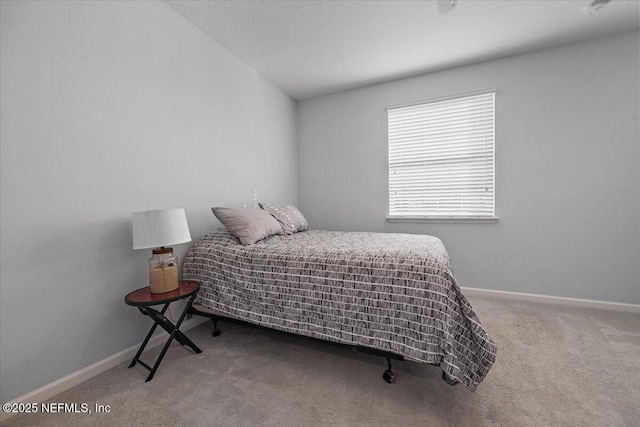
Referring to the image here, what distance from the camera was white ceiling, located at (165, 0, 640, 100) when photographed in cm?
214

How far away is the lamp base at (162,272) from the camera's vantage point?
66.8 inches

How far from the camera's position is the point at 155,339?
2.03 m

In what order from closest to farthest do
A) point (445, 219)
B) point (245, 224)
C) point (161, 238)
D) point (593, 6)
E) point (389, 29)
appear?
point (161, 238)
point (593, 6)
point (245, 224)
point (389, 29)
point (445, 219)

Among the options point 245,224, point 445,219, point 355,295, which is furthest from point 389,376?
point 445,219

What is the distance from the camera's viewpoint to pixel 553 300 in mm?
2730

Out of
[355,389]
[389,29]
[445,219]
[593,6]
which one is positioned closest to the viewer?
[355,389]

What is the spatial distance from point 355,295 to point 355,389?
20.6 inches

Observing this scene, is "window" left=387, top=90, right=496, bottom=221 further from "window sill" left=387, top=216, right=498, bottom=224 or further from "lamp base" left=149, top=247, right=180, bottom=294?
"lamp base" left=149, top=247, right=180, bottom=294

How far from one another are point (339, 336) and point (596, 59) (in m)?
3.53

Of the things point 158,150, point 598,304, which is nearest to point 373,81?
point 158,150

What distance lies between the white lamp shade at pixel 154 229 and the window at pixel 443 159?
2.55 m

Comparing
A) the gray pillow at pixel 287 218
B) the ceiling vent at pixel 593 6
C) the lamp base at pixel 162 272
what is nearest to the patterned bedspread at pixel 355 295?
the lamp base at pixel 162 272

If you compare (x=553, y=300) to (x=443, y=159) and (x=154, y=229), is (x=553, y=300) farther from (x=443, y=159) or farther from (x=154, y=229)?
(x=154, y=229)

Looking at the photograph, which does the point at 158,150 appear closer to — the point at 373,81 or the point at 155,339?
the point at 155,339
